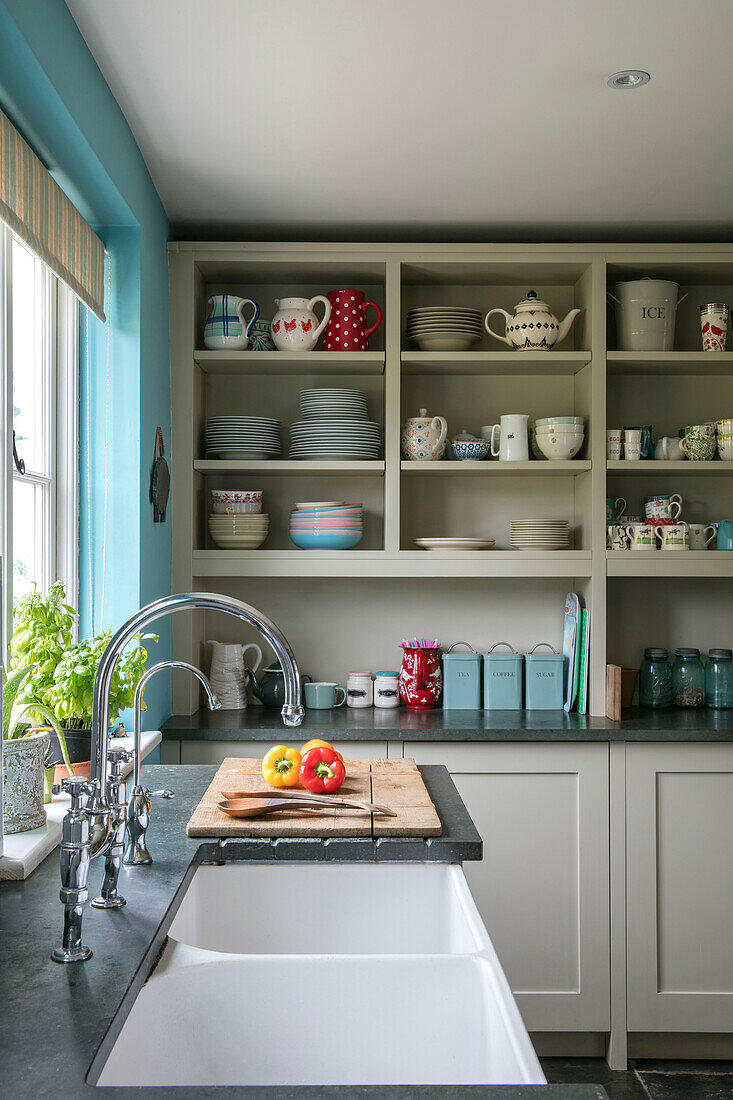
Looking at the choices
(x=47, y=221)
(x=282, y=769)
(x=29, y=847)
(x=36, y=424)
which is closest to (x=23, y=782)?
(x=29, y=847)

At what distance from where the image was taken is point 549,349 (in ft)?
10.4

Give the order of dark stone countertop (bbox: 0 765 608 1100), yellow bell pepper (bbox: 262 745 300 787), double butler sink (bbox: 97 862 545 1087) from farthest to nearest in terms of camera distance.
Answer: yellow bell pepper (bbox: 262 745 300 787)
double butler sink (bbox: 97 862 545 1087)
dark stone countertop (bbox: 0 765 608 1100)

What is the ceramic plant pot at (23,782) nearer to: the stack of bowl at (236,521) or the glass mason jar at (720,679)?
the stack of bowl at (236,521)

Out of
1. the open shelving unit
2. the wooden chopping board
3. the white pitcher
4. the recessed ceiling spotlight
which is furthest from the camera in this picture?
the open shelving unit

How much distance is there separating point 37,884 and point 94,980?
0.37 m

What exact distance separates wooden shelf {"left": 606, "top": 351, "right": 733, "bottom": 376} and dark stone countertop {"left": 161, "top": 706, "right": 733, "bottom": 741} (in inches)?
45.3

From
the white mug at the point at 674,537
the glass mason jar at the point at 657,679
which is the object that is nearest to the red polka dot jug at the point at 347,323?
the white mug at the point at 674,537

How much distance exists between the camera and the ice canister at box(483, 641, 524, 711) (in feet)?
10.1

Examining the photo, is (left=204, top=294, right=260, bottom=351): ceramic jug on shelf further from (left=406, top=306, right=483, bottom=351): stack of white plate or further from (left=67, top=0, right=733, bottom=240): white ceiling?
(left=406, top=306, right=483, bottom=351): stack of white plate

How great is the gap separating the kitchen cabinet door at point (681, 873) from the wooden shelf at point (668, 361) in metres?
1.23

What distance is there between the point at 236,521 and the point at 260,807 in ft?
4.79

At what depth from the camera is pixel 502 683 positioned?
308 cm

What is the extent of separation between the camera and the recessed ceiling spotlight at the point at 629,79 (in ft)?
6.93

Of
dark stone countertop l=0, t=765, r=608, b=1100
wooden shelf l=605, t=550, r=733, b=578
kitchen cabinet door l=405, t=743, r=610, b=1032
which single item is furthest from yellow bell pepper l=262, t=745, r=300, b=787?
wooden shelf l=605, t=550, r=733, b=578
